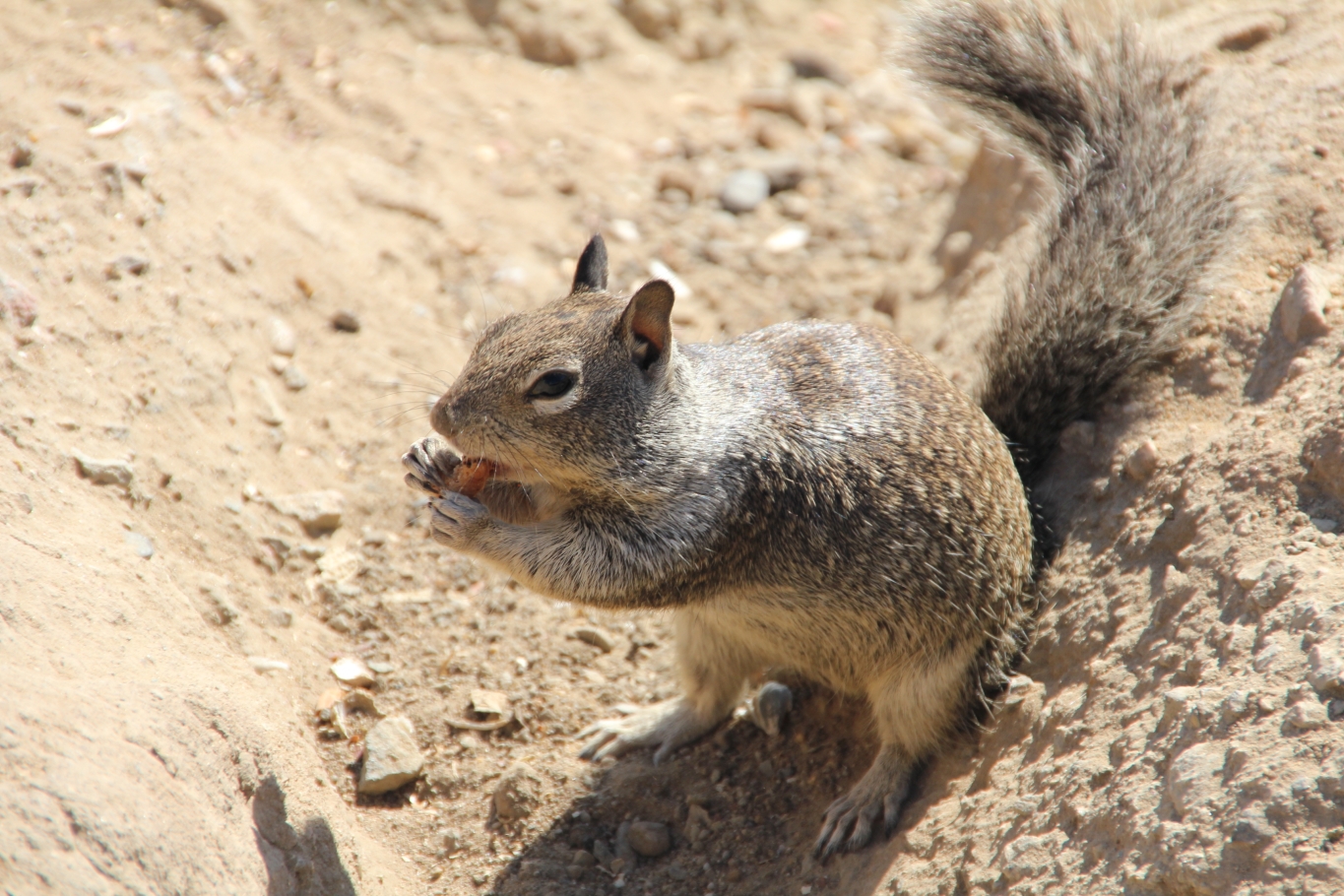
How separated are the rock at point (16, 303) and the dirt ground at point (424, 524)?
0.6 inches

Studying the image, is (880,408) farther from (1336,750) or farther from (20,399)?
(20,399)

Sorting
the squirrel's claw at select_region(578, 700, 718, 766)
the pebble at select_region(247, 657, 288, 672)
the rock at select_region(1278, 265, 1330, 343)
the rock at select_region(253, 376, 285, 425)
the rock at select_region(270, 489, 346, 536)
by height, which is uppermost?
the rock at select_region(1278, 265, 1330, 343)

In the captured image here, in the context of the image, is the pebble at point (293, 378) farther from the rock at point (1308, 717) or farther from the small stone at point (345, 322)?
the rock at point (1308, 717)

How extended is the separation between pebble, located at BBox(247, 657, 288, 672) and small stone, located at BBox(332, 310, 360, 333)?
1.72 meters

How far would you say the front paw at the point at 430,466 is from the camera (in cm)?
347

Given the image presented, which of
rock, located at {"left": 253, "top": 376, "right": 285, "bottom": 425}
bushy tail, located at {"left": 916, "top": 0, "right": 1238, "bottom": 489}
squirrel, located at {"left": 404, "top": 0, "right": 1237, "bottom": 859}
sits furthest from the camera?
rock, located at {"left": 253, "top": 376, "right": 285, "bottom": 425}

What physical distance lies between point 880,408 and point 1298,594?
4.22ft

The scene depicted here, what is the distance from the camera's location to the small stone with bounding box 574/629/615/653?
14.5 feet

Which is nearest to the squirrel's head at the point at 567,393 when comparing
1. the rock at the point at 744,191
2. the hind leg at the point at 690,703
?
the hind leg at the point at 690,703

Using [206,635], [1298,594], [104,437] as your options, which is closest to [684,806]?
[206,635]

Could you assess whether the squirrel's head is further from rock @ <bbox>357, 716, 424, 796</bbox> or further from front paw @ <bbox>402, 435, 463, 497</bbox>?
rock @ <bbox>357, 716, 424, 796</bbox>

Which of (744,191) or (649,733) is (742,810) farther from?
(744,191)

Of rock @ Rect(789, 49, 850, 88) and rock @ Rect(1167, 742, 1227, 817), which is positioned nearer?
rock @ Rect(1167, 742, 1227, 817)

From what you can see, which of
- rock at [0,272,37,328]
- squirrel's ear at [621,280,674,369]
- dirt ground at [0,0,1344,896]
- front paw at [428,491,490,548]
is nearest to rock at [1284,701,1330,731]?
dirt ground at [0,0,1344,896]
